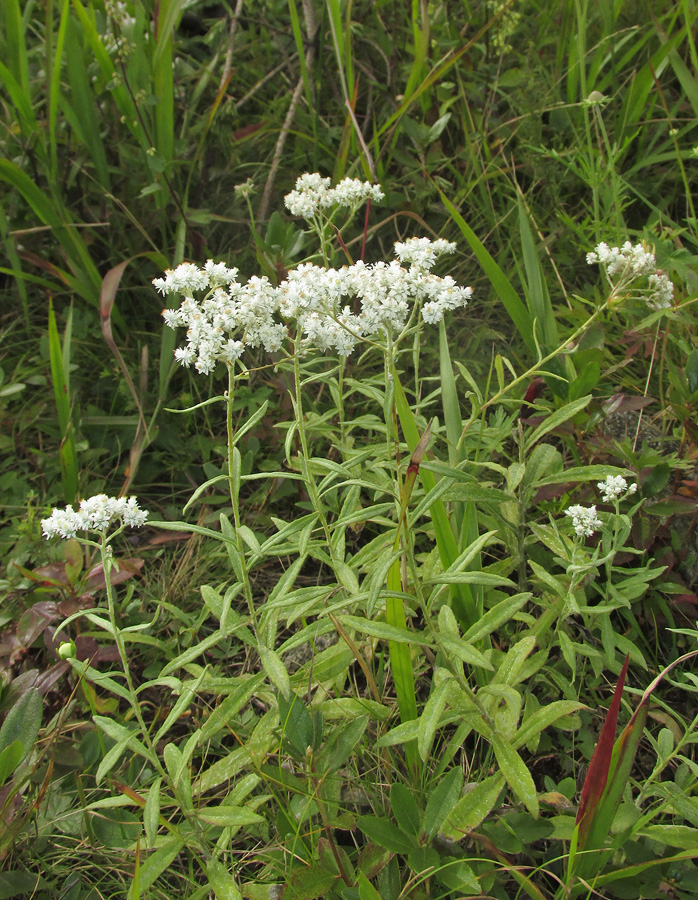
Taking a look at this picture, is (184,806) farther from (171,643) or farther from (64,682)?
(64,682)

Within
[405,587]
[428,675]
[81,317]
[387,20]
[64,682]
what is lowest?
[428,675]

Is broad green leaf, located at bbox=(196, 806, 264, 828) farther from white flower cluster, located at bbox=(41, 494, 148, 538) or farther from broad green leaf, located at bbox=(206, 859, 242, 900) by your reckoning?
white flower cluster, located at bbox=(41, 494, 148, 538)

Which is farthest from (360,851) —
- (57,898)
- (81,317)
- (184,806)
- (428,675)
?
(81,317)

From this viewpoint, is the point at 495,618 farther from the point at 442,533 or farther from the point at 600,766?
the point at 600,766

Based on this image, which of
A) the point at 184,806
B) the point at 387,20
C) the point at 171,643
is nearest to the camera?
the point at 184,806

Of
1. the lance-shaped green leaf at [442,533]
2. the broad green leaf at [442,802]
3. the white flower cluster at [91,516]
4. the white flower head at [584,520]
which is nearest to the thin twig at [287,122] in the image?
the lance-shaped green leaf at [442,533]

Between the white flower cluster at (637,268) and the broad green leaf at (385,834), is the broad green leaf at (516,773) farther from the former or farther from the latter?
the white flower cluster at (637,268)
